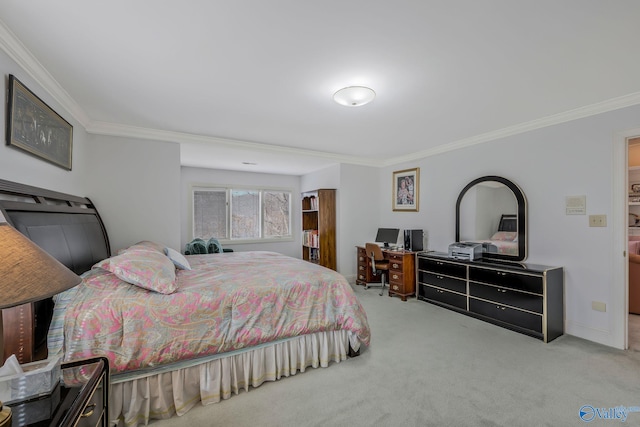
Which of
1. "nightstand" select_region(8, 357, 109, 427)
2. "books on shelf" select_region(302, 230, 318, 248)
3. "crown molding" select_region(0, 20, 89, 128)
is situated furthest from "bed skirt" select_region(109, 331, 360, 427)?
"books on shelf" select_region(302, 230, 318, 248)

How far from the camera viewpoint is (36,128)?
211 cm

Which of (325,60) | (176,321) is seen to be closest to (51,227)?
(176,321)

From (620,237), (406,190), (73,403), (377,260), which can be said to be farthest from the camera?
(406,190)

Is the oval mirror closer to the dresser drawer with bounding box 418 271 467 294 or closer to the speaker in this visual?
the dresser drawer with bounding box 418 271 467 294

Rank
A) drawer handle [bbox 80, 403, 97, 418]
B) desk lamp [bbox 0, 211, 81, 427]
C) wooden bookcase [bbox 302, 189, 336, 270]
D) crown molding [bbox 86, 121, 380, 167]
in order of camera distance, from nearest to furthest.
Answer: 1. desk lamp [bbox 0, 211, 81, 427]
2. drawer handle [bbox 80, 403, 97, 418]
3. crown molding [bbox 86, 121, 380, 167]
4. wooden bookcase [bbox 302, 189, 336, 270]

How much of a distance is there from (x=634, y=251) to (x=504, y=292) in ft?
9.28

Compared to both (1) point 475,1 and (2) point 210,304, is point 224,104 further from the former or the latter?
(1) point 475,1

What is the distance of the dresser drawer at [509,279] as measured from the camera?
2887mm

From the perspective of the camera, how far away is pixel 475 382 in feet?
6.99

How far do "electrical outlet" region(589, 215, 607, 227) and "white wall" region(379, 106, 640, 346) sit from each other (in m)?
0.04

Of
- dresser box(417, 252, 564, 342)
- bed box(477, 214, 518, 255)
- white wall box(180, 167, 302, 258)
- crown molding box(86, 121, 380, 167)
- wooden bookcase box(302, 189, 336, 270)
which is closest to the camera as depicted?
dresser box(417, 252, 564, 342)

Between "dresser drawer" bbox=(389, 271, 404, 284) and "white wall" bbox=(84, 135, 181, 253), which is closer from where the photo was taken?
"white wall" bbox=(84, 135, 181, 253)

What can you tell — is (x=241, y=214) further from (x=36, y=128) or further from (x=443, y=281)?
(x=443, y=281)

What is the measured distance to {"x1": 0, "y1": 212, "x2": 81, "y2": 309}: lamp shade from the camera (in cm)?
77
